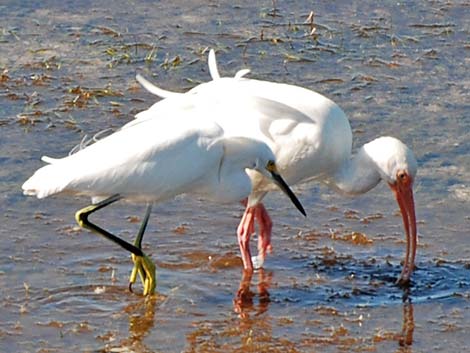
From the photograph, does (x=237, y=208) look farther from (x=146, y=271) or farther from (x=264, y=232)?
(x=146, y=271)

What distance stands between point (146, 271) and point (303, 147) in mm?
1012

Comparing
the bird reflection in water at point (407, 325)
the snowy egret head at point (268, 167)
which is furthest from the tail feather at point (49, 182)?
the bird reflection in water at point (407, 325)

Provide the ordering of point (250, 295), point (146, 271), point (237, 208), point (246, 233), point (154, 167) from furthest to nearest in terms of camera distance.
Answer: point (237, 208)
point (246, 233)
point (250, 295)
point (146, 271)
point (154, 167)

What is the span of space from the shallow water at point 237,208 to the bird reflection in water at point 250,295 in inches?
0.6

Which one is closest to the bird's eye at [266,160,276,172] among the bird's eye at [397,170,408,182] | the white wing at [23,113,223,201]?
the white wing at [23,113,223,201]

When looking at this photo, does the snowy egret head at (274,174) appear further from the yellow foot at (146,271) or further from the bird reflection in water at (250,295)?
the yellow foot at (146,271)

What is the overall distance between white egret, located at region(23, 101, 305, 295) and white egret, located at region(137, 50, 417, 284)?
0.20 meters

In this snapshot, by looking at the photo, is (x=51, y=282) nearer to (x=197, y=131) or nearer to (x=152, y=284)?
(x=152, y=284)

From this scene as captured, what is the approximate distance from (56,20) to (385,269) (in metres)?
4.42

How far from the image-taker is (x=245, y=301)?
663cm

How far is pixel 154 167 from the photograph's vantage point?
6.43m

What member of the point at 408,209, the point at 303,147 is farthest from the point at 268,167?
the point at 408,209

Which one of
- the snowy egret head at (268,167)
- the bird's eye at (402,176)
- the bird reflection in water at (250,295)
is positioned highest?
the snowy egret head at (268,167)

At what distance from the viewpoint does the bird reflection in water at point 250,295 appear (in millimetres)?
6520
